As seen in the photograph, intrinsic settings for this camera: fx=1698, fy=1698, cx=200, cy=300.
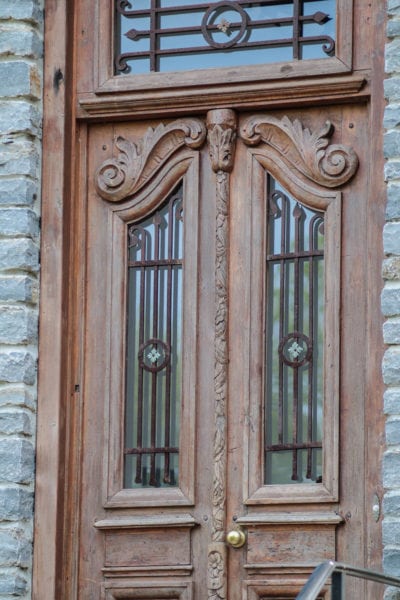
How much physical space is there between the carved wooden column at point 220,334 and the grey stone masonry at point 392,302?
2.51 ft

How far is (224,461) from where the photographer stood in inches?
280

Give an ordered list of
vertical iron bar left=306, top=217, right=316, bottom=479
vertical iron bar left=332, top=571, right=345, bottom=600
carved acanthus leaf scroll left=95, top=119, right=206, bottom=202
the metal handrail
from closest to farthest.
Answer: the metal handrail < vertical iron bar left=332, top=571, right=345, bottom=600 < vertical iron bar left=306, top=217, right=316, bottom=479 < carved acanthus leaf scroll left=95, top=119, right=206, bottom=202

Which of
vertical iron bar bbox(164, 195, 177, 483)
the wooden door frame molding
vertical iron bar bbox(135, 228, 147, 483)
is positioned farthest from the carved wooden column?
the wooden door frame molding

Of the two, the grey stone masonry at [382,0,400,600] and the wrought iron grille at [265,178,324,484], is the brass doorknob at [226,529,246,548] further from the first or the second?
the grey stone masonry at [382,0,400,600]

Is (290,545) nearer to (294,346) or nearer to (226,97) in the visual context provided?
(294,346)

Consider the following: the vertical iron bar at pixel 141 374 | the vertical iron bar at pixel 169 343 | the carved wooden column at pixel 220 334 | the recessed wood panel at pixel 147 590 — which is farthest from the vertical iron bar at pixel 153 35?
the recessed wood panel at pixel 147 590

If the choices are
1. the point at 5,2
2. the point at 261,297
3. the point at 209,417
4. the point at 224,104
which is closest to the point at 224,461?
the point at 209,417

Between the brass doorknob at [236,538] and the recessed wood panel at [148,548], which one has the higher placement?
the brass doorknob at [236,538]

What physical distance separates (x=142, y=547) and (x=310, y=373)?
1.03m

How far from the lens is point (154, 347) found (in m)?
7.30

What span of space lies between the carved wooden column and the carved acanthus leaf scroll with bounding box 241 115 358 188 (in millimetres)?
108

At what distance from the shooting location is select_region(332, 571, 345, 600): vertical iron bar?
5.56 metres

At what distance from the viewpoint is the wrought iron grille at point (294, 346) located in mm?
7055

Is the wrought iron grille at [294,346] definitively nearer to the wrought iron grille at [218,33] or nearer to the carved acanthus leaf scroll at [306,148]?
the carved acanthus leaf scroll at [306,148]
